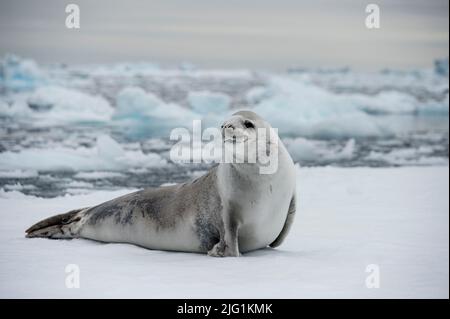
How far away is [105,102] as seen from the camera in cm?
1669

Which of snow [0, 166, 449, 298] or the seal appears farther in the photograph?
the seal

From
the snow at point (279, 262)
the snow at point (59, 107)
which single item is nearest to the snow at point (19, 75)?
the snow at point (59, 107)

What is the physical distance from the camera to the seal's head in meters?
3.68

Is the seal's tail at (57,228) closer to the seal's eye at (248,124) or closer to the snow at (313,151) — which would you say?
the seal's eye at (248,124)

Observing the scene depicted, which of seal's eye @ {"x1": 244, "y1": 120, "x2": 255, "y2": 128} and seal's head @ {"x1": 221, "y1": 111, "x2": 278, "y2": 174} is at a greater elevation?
seal's eye @ {"x1": 244, "y1": 120, "x2": 255, "y2": 128}

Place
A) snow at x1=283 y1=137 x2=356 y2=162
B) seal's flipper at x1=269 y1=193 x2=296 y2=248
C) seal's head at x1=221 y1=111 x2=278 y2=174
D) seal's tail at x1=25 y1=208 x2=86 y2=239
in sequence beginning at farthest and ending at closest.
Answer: snow at x1=283 y1=137 x2=356 y2=162 < seal's tail at x1=25 y1=208 x2=86 y2=239 < seal's flipper at x1=269 y1=193 x2=296 y2=248 < seal's head at x1=221 y1=111 x2=278 y2=174

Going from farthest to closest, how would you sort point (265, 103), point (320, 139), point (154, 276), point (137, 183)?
point (265, 103) < point (320, 139) < point (137, 183) < point (154, 276)

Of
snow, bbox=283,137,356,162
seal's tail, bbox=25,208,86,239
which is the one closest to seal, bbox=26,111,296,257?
seal's tail, bbox=25,208,86,239

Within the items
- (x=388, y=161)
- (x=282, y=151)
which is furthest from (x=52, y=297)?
(x=388, y=161)

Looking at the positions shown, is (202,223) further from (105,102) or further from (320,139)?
(105,102)

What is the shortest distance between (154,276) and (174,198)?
93 cm

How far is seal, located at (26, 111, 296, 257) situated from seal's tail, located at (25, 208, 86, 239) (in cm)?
30

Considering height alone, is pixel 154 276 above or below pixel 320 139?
below

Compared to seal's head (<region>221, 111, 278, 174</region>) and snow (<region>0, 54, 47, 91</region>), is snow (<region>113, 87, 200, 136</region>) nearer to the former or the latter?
snow (<region>0, 54, 47, 91</region>)
